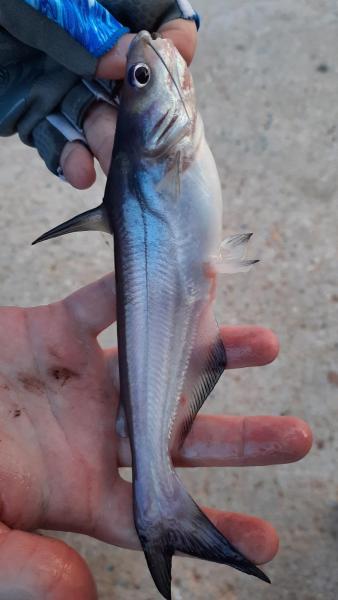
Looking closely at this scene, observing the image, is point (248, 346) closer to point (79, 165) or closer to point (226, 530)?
point (226, 530)

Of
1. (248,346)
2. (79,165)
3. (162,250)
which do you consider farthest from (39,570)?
(79,165)

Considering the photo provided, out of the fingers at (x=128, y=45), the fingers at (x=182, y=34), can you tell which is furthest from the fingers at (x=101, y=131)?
the fingers at (x=182, y=34)

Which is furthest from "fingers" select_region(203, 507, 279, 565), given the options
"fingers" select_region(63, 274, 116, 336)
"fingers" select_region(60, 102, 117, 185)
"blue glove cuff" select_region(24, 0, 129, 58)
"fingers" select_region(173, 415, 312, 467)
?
"blue glove cuff" select_region(24, 0, 129, 58)

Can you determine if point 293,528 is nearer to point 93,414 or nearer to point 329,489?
point 329,489

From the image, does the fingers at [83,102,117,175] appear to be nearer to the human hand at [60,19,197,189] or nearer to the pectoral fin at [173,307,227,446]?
the human hand at [60,19,197,189]

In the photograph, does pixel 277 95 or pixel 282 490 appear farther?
pixel 277 95

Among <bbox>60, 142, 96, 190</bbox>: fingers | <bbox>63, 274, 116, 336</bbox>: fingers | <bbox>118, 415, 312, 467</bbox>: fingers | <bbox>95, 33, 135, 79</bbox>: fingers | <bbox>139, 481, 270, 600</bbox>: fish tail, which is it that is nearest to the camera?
<bbox>139, 481, 270, 600</bbox>: fish tail

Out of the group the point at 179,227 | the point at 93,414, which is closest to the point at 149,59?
the point at 179,227
